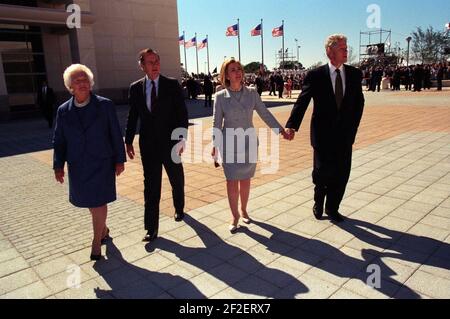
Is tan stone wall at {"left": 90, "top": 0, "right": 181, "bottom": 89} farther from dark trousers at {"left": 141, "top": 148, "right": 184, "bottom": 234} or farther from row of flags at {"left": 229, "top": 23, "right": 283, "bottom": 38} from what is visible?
dark trousers at {"left": 141, "top": 148, "right": 184, "bottom": 234}

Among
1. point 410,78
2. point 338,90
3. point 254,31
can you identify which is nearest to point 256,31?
point 254,31

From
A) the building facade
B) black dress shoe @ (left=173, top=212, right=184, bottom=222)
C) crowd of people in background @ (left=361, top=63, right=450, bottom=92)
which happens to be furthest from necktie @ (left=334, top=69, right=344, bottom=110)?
crowd of people in background @ (left=361, top=63, right=450, bottom=92)

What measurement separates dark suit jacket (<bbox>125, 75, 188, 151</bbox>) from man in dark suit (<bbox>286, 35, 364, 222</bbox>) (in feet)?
4.30

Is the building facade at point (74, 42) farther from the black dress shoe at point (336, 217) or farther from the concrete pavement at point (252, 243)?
the black dress shoe at point (336, 217)

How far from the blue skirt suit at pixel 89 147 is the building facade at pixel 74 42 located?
16730mm

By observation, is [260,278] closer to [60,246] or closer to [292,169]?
[60,246]

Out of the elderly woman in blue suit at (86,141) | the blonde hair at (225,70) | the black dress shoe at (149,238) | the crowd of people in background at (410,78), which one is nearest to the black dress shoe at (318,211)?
the blonde hair at (225,70)

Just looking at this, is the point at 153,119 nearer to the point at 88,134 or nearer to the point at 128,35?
the point at 88,134

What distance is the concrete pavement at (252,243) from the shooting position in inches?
124

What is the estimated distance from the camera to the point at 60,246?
4094 mm

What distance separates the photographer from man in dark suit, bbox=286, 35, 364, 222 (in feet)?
13.6

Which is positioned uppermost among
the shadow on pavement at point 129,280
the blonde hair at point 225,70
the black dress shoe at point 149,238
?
the blonde hair at point 225,70
